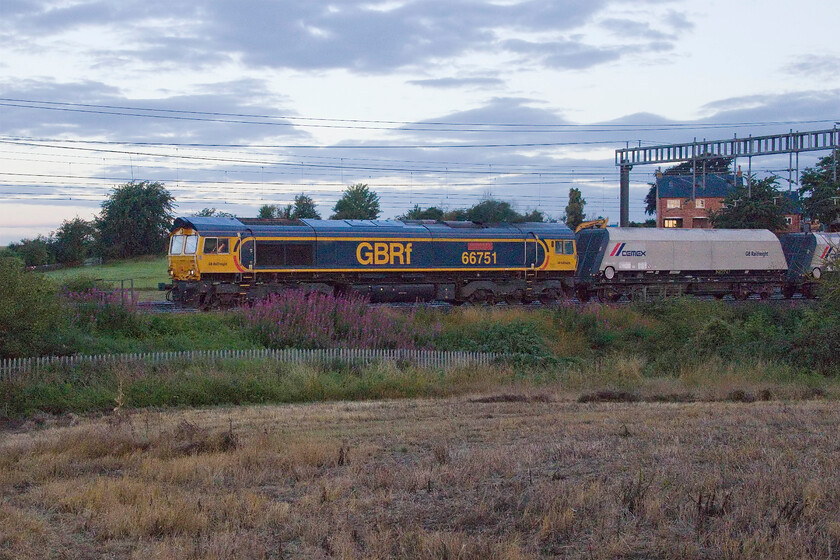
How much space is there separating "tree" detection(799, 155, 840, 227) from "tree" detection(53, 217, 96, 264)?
186 ft

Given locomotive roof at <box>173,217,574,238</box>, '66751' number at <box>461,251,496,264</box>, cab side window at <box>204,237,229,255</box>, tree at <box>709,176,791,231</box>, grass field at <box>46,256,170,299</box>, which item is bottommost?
grass field at <box>46,256,170,299</box>

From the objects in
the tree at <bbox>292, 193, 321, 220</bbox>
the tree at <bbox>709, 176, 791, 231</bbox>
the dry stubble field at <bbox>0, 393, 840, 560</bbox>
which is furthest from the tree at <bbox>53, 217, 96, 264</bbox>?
the dry stubble field at <bbox>0, 393, 840, 560</bbox>

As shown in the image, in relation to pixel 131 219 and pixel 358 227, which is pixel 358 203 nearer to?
pixel 131 219

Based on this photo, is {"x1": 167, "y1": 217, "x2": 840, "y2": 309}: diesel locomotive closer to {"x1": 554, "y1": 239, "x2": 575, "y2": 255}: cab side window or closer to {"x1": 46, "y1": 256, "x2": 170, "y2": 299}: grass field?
{"x1": 554, "y1": 239, "x2": 575, "y2": 255}: cab side window

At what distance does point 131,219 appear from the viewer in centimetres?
7081

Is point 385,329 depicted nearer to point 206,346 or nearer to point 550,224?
point 206,346

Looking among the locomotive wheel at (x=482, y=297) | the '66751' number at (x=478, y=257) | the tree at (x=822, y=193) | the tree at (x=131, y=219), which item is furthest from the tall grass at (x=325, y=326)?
the tree at (x=131, y=219)

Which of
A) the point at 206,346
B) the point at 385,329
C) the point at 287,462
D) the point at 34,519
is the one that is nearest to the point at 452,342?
the point at 385,329

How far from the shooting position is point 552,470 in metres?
10.4

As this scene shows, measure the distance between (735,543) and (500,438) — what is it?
244 inches

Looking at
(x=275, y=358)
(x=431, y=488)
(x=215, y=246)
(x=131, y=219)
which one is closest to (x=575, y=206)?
(x=131, y=219)

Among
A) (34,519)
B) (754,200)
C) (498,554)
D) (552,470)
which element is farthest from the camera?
(754,200)

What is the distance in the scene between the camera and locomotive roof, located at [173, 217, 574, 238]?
3048 cm

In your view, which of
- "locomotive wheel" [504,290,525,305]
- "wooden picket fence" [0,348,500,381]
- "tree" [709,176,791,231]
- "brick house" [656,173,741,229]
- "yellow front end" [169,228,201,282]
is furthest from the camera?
"brick house" [656,173,741,229]
